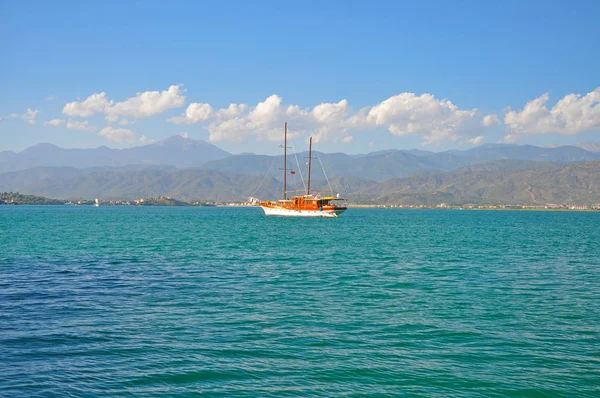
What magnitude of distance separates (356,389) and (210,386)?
389 centimetres

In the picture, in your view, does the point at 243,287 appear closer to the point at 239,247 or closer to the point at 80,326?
the point at 80,326

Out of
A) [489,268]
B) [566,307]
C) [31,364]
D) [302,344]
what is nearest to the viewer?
[31,364]

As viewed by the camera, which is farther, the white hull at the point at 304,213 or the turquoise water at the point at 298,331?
the white hull at the point at 304,213

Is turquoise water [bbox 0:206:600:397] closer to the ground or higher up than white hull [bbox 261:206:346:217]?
closer to the ground

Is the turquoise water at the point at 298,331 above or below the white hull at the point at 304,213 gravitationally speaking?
below

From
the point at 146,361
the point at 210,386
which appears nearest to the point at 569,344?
the point at 210,386

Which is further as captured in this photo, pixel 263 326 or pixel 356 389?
pixel 263 326

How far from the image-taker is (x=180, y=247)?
2287 inches

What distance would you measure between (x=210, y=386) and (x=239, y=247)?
43180 millimetres

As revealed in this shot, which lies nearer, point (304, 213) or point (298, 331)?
point (298, 331)

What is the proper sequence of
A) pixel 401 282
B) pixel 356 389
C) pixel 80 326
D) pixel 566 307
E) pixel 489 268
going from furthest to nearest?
pixel 489 268, pixel 401 282, pixel 566 307, pixel 80 326, pixel 356 389

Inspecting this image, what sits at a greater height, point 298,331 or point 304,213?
point 304,213

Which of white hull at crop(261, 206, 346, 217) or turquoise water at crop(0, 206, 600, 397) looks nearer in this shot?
turquoise water at crop(0, 206, 600, 397)

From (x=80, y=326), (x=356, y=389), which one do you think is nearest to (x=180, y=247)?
(x=80, y=326)
